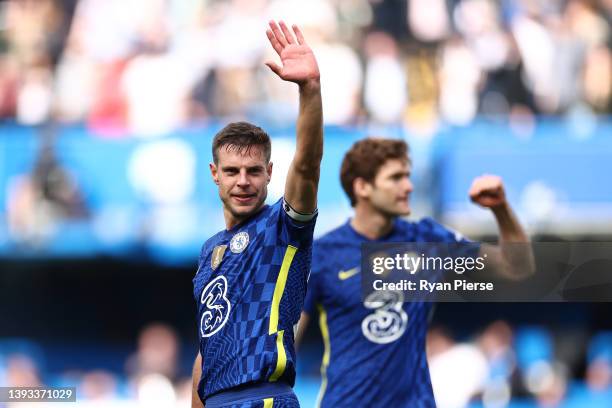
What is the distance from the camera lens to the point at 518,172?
1205 cm

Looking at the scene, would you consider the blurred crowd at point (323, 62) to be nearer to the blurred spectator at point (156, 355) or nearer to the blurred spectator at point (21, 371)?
the blurred spectator at point (156, 355)

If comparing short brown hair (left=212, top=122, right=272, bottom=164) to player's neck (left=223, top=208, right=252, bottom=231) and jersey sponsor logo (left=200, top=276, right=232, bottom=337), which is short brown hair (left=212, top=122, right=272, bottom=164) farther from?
jersey sponsor logo (left=200, top=276, right=232, bottom=337)

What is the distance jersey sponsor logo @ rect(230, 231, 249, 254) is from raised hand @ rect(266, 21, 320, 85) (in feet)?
2.43

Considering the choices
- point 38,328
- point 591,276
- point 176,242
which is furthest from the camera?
point 38,328

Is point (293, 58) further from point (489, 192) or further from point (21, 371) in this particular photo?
point (21, 371)

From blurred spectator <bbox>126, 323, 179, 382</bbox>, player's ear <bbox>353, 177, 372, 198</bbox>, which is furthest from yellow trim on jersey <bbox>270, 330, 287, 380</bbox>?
blurred spectator <bbox>126, 323, 179, 382</bbox>

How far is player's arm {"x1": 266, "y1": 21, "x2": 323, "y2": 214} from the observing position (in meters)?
4.31

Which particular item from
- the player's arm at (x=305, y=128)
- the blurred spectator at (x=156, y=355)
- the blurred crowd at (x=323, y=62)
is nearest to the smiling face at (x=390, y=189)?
the player's arm at (x=305, y=128)

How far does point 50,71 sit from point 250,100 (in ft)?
8.88

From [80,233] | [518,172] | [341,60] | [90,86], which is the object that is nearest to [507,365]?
[518,172]

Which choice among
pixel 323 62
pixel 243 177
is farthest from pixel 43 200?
pixel 243 177

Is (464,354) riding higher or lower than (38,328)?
lower

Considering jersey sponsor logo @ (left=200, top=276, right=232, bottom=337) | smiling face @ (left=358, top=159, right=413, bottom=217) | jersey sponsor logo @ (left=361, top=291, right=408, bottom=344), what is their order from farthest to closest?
smiling face @ (left=358, top=159, right=413, bottom=217) → jersey sponsor logo @ (left=361, top=291, right=408, bottom=344) → jersey sponsor logo @ (left=200, top=276, right=232, bottom=337)

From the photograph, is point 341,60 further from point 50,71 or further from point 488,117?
point 50,71
